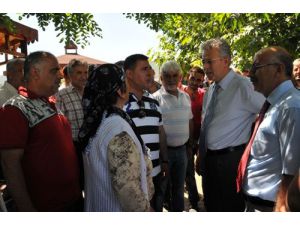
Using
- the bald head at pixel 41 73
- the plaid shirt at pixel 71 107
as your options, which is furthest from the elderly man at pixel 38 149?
the plaid shirt at pixel 71 107

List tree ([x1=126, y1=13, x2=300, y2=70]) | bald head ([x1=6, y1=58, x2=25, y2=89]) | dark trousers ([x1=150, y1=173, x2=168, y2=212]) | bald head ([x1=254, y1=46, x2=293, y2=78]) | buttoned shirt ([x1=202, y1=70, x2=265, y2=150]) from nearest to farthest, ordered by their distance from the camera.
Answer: bald head ([x1=254, y1=46, x2=293, y2=78])
buttoned shirt ([x1=202, y1=70, x2=265, y2=150])
dark trousers ([x1=150, y1=173, x2=168, y2=212])
tree ([x1=126, y1=13, x2=300, y2=70])
bald head ([x1=6, y1=58, x2=25, y2=89])

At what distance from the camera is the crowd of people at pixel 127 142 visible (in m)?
2.15

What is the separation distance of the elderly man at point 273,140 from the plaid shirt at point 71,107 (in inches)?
97.1

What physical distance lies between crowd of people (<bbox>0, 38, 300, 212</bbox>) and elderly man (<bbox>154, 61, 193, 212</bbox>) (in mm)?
1187

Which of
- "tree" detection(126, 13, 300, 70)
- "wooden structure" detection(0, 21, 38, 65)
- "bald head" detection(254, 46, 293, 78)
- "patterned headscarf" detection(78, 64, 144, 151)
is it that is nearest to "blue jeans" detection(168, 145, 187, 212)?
"tree" detection(126, 13, 300, 70)

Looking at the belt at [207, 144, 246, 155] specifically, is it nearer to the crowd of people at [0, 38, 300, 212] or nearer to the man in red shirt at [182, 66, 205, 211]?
the crowd of people at [0, 38, 300, 212]

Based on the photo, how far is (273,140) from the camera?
92.1 inches

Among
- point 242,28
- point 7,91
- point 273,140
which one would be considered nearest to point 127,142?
point 273,140

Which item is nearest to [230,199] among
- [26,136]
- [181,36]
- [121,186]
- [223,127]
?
[223,127]

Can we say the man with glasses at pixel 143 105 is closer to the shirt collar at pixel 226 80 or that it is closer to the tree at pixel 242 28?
the shirt collar at pixel 226 80

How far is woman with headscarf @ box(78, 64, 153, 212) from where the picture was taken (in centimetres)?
209

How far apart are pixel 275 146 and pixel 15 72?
3.72m

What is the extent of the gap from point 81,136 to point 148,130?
58.4 inches

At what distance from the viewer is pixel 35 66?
8.99 feet
